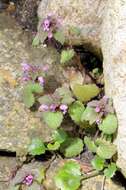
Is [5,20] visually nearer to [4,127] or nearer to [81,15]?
[81,15]

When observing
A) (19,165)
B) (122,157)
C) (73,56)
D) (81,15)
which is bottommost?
(19,165)

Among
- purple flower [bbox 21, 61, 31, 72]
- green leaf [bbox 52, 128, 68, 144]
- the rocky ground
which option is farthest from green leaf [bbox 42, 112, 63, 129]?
purple flower [bbox 21, 61, 31, 72]

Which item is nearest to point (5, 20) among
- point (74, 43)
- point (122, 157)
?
point (74, 43)

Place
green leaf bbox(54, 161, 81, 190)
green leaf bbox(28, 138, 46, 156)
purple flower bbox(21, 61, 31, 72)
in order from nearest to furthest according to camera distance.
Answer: green leaf bbox(54, 161, 81, 190)
green leaf bbox(28, 138, 46, 156)
purple flower bbox(21, 61, 31, 72)

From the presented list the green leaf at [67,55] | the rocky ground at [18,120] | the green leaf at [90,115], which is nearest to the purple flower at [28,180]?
the rocky ground at [18,120]

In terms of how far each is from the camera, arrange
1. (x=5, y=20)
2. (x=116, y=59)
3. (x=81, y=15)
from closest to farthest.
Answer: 1. (x=116, y=59)
2. (x=81, y=15)
3. (x=5, y=20)

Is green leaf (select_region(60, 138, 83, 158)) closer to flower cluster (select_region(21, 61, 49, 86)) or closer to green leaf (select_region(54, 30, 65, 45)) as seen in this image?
flower cluster (select_region(21, 61, 49, 86))
